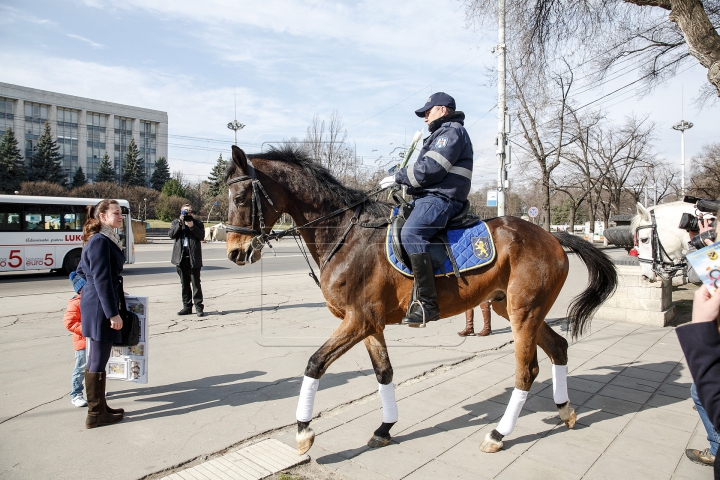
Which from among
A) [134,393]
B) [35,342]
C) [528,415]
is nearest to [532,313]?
[528,415]

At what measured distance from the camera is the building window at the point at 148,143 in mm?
86188

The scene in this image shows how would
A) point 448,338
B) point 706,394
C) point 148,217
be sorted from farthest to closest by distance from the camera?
point 148,217
point 448,338
point 706,394

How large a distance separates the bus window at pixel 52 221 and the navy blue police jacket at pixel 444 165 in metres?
18.3

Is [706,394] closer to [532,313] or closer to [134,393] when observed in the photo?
[532,313]

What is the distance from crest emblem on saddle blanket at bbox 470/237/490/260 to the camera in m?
3.96

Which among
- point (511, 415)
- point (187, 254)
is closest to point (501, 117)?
point (187, 254)

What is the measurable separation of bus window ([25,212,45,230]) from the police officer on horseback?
59.9 feet

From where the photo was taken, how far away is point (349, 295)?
3.77m

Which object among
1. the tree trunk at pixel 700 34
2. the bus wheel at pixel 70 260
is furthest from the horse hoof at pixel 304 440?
the bus wheel at pixel 70 260

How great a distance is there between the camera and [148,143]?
286ft

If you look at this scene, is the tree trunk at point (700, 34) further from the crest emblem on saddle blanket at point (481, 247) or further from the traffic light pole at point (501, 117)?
the crest emblem on saddle blanket at point (481, 247)

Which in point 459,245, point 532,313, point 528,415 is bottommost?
point 528,415

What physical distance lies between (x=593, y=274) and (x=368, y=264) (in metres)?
2.50

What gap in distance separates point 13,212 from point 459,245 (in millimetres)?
18785
